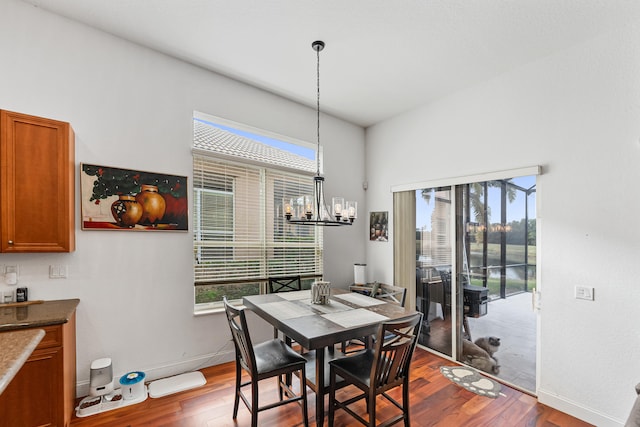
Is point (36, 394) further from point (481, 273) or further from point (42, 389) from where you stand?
point (481, 273)

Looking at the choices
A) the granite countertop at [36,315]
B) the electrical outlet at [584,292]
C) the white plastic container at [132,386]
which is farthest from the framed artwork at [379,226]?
the granite countertop at [36,315]

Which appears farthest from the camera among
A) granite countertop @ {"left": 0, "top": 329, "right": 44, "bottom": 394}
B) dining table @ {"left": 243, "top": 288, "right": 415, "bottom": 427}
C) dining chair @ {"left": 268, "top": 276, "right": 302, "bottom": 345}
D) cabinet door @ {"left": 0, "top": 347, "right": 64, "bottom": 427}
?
dining chair @ {"left": 268, "top": 276, "right": 302, "bottom": 345}

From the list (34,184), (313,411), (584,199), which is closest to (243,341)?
(313,411)

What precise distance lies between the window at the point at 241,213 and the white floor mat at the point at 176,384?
0.66m

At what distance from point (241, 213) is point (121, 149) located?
135 cm

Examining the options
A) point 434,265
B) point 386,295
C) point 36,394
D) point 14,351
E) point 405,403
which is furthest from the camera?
point 434,265

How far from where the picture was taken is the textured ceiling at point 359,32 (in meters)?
2.30

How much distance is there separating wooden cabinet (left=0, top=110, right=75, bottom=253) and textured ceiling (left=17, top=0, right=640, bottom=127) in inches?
43.4

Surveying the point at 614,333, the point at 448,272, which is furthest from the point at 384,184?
the point at 614,333

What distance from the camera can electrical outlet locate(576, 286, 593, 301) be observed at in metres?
2.48

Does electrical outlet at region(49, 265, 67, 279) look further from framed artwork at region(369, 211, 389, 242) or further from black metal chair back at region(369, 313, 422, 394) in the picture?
framed artwork at region(369, 211, 389, 242)

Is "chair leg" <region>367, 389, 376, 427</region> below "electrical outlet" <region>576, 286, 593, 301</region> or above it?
below

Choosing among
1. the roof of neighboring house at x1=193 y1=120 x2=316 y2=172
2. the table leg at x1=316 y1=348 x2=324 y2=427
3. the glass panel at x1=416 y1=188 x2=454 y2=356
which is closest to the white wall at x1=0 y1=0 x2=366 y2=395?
the roof of neighboring house at x1=193 y1=120 x2=316 y2=172

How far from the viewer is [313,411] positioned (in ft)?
8.05
